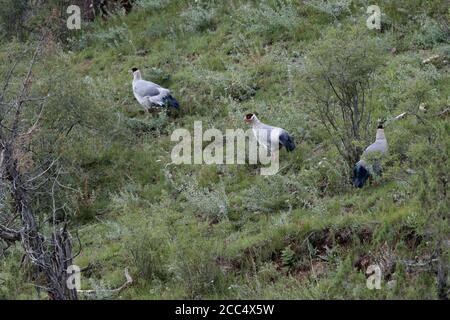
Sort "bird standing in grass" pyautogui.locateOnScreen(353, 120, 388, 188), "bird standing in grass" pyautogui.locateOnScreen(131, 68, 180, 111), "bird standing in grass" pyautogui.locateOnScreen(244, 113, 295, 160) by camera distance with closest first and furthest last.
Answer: "bird standing in grass" pyautogui.locateOnScreen(353, 120, 388, 188) → "bird standing in grass" pyautogui.locateOnScreen(244, 113, 295, 160) → "bird standing in grass" pyautogui.locateOnScreen(131, 68, 180, 111)

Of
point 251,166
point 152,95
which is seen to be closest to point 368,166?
point 251,166

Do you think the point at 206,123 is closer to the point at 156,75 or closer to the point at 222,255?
the point at 156,75

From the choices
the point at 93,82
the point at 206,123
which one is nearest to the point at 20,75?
the point at 93,82

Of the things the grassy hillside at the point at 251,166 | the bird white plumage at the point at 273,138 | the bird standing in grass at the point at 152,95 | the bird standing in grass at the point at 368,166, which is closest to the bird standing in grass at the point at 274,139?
the bird white plumage at the point at 273,138

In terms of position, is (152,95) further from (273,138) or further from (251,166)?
(273,138)

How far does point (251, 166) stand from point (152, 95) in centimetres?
232

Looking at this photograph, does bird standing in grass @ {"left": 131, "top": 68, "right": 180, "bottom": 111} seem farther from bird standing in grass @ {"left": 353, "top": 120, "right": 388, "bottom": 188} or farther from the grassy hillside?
bird standing in grass @ {"left": 353, "top": 120, "right": 388, "bottom": 188}

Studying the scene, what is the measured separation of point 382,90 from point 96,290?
444 cm

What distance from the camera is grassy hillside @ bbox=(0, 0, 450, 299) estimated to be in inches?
299

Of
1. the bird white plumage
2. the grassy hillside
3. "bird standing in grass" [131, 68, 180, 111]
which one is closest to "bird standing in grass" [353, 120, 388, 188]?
the grassy hillside

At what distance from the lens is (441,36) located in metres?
11.2

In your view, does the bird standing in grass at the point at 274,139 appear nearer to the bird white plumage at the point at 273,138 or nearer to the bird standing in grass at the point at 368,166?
the bird white plumage at the point at 273,138

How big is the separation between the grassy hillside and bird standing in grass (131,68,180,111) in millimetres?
161

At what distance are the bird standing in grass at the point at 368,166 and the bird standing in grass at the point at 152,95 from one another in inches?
142
